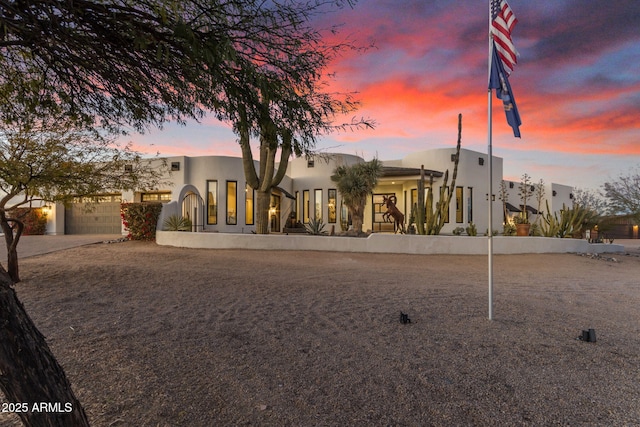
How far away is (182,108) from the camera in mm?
4430

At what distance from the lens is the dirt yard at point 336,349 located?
92.8 inches

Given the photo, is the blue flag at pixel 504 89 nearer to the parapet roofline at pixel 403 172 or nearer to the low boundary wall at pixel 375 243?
the low boundary wall at pixel 375 243

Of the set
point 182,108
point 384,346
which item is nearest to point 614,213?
point 384,346

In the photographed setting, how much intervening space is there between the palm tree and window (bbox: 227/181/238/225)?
22.5 feet

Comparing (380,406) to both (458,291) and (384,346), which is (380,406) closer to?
(384,346)

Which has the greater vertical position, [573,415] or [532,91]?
[532,91]

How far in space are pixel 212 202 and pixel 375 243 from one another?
1187 cm

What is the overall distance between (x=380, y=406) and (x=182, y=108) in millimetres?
4263

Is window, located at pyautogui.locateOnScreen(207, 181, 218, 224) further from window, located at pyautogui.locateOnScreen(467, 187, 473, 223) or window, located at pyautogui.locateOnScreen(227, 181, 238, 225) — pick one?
window, located at pyautogui.locateOnScreen(467, 187, 473, 223)

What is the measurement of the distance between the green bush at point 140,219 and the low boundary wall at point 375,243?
2.37 m

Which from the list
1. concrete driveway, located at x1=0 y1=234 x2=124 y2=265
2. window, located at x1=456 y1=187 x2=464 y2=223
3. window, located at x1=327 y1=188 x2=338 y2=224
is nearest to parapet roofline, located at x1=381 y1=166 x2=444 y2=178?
window, located at x1=456 y1=187 x2=464 y2=223

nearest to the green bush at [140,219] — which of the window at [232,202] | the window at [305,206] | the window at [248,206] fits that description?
the window at [232,202]

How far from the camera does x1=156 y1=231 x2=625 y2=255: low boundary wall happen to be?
12.1m

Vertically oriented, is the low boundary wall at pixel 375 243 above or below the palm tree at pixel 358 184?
below
